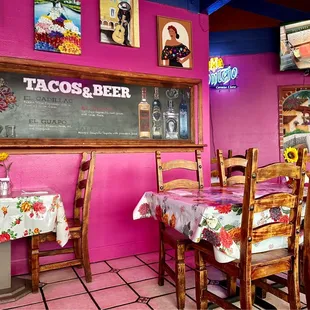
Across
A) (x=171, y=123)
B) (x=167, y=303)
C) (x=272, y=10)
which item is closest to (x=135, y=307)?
(x=167, y=303)

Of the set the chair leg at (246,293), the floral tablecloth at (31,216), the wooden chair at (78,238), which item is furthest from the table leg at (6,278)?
the chair leg at (246,293)

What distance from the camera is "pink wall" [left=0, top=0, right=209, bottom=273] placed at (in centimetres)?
300

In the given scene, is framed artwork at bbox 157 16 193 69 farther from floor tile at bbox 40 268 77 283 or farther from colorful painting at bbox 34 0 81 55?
floor tile at bbox 40 268 77 283

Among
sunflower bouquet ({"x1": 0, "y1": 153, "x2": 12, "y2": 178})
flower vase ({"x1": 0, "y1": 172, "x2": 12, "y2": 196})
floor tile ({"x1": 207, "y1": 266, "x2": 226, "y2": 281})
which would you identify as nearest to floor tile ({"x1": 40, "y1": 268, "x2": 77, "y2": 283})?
flower vase ({"x1": 0, "y1": 172, "x2": 12, "y2": 196})

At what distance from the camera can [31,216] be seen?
2.42m

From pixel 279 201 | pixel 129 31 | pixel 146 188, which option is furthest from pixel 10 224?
pixel 129 31

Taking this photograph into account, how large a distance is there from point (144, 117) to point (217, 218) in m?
2.08

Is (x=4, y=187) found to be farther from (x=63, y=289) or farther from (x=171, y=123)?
(x=171, y=123)

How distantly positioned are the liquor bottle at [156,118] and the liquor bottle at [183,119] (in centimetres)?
29

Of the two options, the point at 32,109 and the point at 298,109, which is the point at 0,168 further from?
the point at 298,109

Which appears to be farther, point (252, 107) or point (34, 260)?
point (252, 107)

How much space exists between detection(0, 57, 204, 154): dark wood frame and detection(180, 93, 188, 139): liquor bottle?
76 millimetres

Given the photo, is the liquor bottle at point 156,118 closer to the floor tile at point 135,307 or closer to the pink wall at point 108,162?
the pink wall at point 108,162

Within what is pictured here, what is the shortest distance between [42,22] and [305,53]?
414cm
